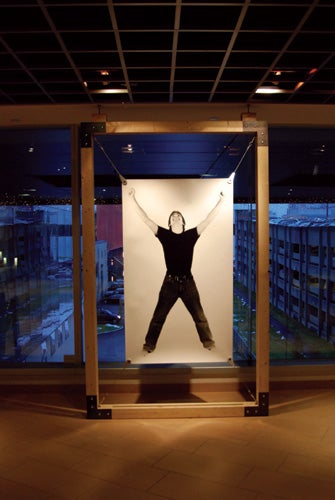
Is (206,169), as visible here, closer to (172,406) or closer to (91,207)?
(91,207)

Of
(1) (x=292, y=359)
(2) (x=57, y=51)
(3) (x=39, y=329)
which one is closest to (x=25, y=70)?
(2) (x=57, y=51)

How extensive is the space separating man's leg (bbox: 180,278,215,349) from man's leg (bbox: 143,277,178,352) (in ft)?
0.32

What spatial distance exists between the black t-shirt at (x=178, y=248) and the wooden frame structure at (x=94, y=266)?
2.16 feet

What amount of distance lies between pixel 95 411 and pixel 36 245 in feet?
7.16

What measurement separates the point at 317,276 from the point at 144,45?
12.4ft

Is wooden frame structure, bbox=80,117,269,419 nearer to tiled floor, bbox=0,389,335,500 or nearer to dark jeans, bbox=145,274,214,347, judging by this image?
tiled floor, bbox=0,389,335,500

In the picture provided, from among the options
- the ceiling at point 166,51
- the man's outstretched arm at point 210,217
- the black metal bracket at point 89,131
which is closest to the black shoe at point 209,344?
the man's outstretched arm at point 210,217

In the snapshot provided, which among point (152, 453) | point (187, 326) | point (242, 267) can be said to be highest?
point (242, 267)

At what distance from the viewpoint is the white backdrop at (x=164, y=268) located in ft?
13.8

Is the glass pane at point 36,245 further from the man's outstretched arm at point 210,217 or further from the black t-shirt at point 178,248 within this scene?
the man's outstretched arm at point 210,217

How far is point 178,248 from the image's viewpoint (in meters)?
4.26

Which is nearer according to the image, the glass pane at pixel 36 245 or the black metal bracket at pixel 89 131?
the black metal bracket at pixel 89 131

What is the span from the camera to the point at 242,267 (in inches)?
200

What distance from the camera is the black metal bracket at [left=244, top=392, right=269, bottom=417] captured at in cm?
402
